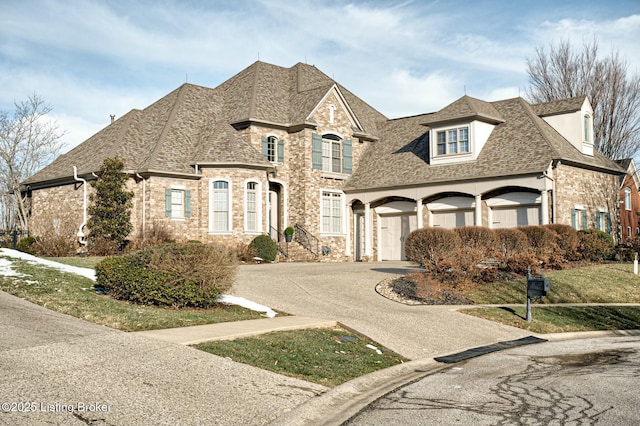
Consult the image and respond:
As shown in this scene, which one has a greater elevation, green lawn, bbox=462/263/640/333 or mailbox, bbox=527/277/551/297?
mailbox, bbox=527/277/551/297

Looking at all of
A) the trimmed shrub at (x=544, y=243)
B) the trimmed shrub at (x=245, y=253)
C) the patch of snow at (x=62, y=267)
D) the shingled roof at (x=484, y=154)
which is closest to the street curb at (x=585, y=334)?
the trimmed shrub at (x=544, y=243)

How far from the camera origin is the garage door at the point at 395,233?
3362 centimetres

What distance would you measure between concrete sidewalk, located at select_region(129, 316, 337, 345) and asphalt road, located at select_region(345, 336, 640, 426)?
3.21m

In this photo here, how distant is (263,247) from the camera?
29.0 m

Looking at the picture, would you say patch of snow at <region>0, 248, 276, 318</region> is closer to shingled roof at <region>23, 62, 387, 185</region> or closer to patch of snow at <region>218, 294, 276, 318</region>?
patch of snow at <region>218, 294, 276, 318</region>

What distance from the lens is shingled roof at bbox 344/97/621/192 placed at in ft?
94.9

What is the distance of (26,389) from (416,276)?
1392 centimetres

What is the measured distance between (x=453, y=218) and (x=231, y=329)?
69.9 ft

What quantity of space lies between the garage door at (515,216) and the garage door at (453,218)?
4.25ft

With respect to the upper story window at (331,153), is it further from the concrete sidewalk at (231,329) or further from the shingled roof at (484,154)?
the concrete sidewalk at (231,329)

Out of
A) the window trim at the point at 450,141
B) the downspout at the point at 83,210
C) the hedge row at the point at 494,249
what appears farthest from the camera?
the window trim at the point at 450,141

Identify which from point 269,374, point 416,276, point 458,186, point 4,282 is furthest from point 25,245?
point 269,374

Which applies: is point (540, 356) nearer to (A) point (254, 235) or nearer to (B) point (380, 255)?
(A) point (254, 235)

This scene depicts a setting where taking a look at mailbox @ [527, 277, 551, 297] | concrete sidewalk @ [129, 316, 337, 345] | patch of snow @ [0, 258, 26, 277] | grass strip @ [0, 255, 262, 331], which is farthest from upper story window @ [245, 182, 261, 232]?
mailbox @ [527, 277, 551, 297]
